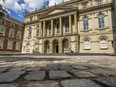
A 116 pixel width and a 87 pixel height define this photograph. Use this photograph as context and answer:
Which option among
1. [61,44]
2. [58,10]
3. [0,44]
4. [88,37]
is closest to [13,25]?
[0,44]

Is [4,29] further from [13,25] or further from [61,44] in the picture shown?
[61,44]

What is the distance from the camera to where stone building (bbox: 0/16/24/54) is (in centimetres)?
2808

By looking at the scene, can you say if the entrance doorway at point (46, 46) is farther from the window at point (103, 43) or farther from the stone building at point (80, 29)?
the window at point (103, 43)

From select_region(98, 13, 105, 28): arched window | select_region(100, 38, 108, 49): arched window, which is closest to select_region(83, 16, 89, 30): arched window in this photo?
select_region(98, 13, 105, 28): arched window

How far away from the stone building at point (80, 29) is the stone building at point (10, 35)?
753 centimetres

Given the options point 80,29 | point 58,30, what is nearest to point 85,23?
point 80,29

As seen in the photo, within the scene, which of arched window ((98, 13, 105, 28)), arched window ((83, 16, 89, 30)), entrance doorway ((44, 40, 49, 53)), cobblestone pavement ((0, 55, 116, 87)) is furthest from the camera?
entrance doorway ((44, 40, 49, 53))

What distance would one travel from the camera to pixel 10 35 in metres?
30.4

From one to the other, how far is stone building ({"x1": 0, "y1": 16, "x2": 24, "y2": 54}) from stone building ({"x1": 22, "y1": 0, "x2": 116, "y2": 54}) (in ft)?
24.7

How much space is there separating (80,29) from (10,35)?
20.6m

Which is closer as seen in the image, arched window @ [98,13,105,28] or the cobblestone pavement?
the cobblestone pavement

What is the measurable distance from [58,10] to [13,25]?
15634 millimetres

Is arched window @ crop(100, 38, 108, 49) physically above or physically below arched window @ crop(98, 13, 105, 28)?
below

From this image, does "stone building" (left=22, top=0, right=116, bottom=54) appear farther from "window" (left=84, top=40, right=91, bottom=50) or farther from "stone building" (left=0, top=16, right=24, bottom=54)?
"stone building" (left=0, top=16, right=24, bottom=54)
